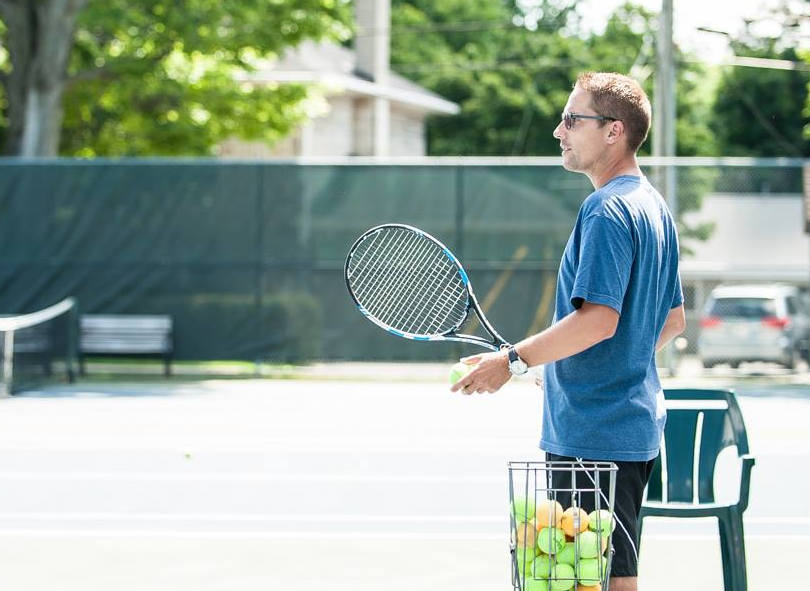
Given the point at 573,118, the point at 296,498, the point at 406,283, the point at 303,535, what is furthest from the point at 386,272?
the point at 296,498

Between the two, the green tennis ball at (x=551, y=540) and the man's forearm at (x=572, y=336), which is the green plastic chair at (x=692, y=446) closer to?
the man's forearm at (x=572, y=336)

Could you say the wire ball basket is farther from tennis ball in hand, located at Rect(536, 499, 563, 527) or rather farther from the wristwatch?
the wristwatch

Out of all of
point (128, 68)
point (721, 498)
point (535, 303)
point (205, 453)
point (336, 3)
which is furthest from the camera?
point (336, 3)

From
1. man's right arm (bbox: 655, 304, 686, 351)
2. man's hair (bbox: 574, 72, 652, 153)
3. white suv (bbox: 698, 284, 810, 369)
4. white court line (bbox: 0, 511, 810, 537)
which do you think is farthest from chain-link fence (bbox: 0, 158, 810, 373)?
man's hair (bbox: 574, 72, 652, 153)

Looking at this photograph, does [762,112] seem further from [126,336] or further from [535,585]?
[535,585]

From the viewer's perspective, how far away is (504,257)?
16.1 meters

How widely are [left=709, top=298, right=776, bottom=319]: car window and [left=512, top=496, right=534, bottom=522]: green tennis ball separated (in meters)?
15.9

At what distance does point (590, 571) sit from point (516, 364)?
1.88 feet

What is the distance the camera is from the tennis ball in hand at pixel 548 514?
3.22 m

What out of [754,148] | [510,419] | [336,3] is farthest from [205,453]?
[754,148]

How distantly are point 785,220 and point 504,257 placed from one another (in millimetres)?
3581

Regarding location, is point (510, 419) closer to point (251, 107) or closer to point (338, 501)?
point (338, 501)

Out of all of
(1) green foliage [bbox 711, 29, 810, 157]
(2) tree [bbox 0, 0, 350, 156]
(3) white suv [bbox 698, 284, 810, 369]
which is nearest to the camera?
(3) white suv [bbox 698, 284, 810, 369]

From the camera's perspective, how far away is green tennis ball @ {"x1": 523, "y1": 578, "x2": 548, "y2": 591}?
3.24 metres
